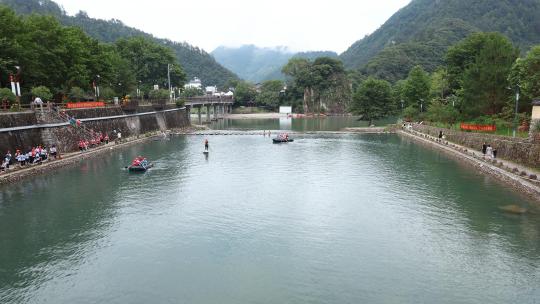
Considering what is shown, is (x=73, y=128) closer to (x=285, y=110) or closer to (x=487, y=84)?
(x=487, y=84)

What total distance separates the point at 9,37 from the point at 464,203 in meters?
62.3

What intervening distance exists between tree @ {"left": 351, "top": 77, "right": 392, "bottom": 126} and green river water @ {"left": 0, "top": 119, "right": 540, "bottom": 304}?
247 ft

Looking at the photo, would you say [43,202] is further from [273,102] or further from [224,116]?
[273,102]

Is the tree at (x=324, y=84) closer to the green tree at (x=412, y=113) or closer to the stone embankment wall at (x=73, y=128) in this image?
the green tree at (x=412, y=113)

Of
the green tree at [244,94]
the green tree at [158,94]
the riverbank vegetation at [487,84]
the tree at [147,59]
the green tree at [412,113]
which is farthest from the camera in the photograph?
the green tree at [244,94]

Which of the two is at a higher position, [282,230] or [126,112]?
[126,112]

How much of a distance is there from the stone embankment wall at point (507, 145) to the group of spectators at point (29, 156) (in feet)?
173

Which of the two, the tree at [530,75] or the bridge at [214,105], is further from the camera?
the bridge at [214,105]

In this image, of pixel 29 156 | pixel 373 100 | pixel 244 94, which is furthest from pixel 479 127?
pixel 244 94

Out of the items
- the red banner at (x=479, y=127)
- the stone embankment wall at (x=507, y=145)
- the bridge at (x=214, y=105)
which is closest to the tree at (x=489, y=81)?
the red banner at (x=479, y=127)

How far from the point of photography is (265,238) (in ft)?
82.2

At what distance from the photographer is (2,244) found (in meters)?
23.8

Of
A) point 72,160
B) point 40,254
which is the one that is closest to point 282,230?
point 40,254

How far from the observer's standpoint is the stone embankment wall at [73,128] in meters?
43.2
